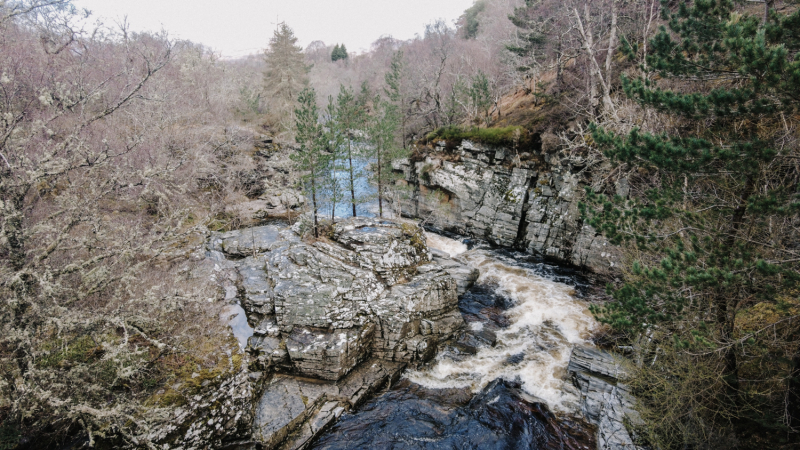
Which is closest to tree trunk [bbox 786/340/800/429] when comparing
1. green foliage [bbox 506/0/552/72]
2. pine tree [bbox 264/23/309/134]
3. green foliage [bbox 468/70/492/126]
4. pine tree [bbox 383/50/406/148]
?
green foliage [bbox 468/70/492/126]

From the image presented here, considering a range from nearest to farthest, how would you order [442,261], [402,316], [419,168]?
1. [402,316]
2. [442,261]
3. [419,168]

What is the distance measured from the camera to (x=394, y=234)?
15844 mm

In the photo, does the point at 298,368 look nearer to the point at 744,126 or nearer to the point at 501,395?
the point at 501,395

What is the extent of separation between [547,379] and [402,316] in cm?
545

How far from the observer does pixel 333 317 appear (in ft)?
38.9

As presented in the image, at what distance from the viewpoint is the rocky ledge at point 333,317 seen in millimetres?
9969

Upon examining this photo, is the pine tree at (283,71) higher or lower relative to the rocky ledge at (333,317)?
higher

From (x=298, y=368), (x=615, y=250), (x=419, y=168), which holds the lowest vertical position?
(x=298, y=368)

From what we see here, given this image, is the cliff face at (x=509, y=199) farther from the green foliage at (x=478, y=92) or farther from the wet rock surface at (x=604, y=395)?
the wet rock surface at (x=604, y=395)

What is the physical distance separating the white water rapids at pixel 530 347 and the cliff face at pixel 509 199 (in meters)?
2.74

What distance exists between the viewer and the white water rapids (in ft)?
37.1

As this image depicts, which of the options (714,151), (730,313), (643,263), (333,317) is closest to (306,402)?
(333,317)

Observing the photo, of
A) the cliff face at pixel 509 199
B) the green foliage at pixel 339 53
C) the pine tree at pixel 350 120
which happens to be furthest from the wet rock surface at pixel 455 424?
the green foliage at pixel 339 53

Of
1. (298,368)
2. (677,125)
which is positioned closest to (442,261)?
(298,368)
